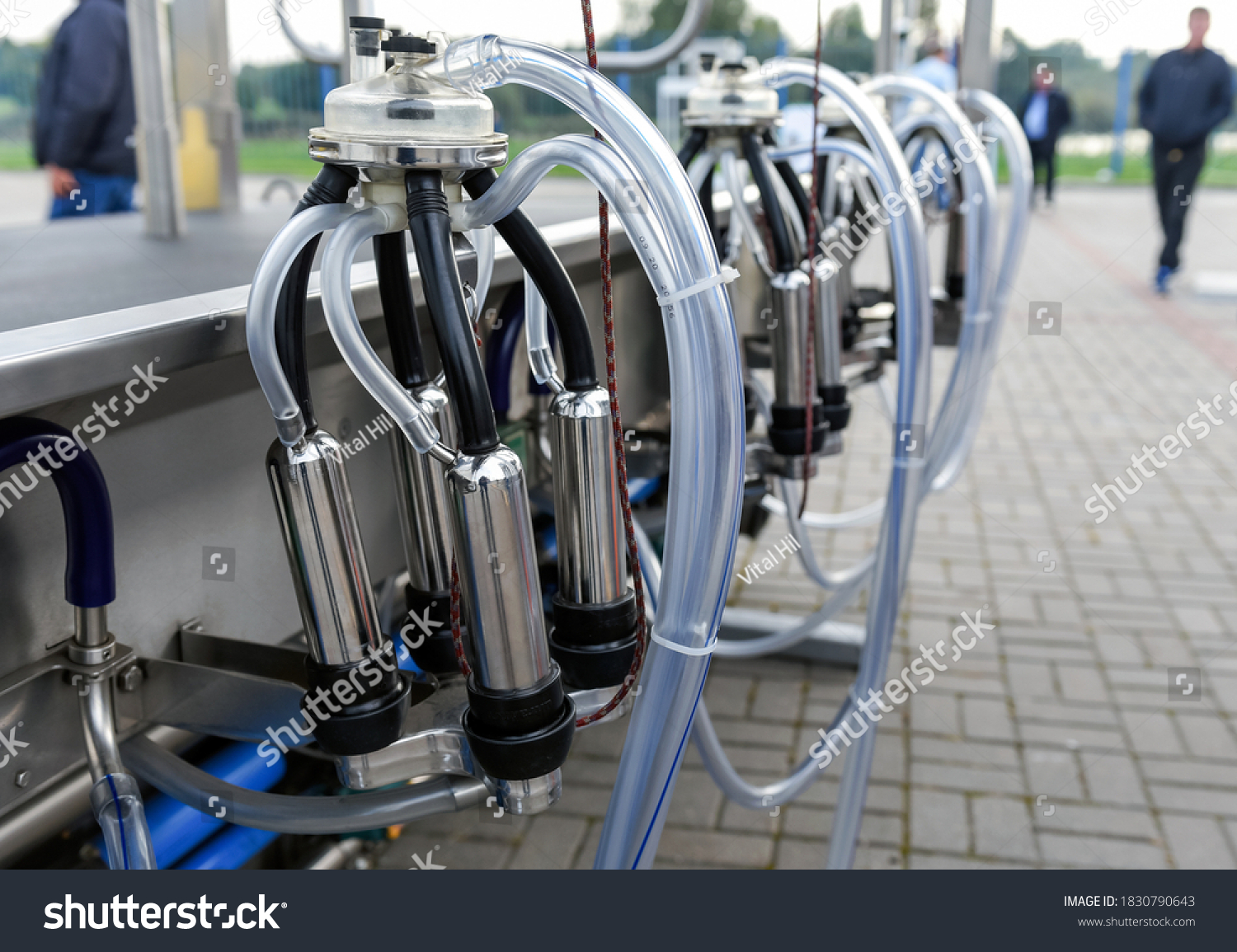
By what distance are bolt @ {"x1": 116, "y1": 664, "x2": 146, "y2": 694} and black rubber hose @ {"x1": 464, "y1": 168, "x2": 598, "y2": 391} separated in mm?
506

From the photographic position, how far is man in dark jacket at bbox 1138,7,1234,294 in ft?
22.5

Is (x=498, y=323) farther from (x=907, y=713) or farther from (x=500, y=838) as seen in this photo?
(x=907, y=713)

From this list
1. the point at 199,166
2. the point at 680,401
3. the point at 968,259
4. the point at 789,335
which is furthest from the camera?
the point at 968,259

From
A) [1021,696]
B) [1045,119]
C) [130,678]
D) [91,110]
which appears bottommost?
[1021,696]

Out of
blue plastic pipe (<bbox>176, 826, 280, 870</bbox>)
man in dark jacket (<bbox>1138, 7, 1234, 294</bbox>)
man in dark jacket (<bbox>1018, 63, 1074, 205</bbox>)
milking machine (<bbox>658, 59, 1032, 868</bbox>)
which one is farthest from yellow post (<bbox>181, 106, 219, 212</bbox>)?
man in dark jacket (<bbox>1018, 63, 1074, 205</bbox>)

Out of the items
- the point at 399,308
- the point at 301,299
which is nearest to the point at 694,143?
the point at 399,308

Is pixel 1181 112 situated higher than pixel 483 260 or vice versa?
pixel 1181 112

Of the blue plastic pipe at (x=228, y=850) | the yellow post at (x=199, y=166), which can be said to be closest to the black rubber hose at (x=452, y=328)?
the blue plastic pipe at (x=228, y=850)

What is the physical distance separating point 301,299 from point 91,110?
10.0ft

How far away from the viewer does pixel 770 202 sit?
150 cm

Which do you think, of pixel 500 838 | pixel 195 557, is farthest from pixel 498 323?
pixel 500 838

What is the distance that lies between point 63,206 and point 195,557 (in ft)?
9.43

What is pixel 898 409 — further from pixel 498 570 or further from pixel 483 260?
pixel 498 570

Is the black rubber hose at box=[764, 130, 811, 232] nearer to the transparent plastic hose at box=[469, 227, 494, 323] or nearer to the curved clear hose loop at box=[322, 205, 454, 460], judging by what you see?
the transparent plastic hose at box=[469, 227, 494, 323]
